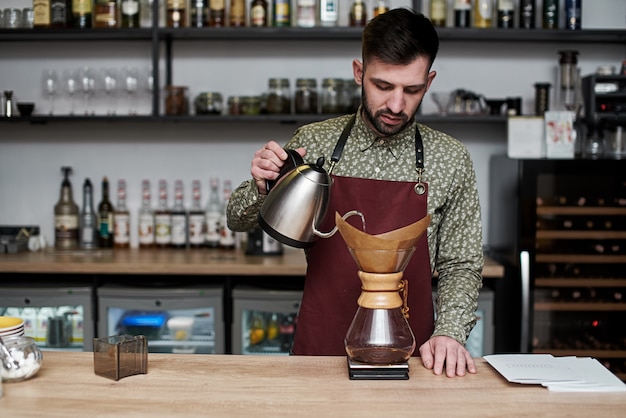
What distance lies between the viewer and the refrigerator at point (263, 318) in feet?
11.3

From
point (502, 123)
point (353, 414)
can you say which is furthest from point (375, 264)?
point (502, 123)

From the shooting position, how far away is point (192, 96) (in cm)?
408

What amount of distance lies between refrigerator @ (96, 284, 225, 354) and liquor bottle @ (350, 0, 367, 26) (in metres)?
1.44

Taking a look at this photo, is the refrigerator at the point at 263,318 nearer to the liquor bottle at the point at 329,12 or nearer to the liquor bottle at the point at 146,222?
the liquor bottle at the point at 146,222

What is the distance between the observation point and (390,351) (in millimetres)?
1650

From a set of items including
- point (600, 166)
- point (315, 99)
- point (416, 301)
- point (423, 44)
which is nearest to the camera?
point (423, 44)

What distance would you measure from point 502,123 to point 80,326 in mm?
2329

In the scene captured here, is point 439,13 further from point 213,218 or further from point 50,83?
point 50,83

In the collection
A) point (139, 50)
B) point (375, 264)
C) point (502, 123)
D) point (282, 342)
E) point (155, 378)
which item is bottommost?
point (282, 342)

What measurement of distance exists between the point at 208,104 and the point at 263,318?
1100 mm

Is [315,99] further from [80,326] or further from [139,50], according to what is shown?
[80,326]

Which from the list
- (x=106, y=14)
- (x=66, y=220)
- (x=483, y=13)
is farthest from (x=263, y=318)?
(x=483, y=13)

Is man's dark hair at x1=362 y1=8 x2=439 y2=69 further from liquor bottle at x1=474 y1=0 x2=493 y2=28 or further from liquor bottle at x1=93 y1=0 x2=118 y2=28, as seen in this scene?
liquor bottle at x1=93 y1=0 x2=118 y2=28

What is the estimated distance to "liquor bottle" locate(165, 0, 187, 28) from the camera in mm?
3812
